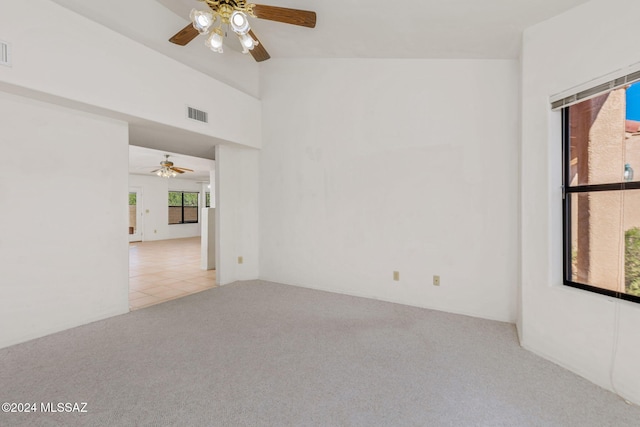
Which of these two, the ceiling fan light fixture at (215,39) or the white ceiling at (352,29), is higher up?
the white ceiling at (352,29)

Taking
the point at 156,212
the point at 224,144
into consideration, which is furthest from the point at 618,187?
the point at 156,212

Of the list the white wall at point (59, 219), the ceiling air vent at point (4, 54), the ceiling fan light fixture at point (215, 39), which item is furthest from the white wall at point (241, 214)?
the ceiling air vent at point (4, 54)

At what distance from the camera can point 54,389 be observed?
1.82m

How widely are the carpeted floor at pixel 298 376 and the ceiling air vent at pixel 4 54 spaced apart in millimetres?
2216

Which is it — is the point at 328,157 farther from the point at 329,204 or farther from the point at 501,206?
the point at 501,206

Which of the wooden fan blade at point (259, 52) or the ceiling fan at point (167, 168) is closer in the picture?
the wooden fan blade at point (259, 52)

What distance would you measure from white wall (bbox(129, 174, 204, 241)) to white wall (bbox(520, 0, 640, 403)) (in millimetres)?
10895

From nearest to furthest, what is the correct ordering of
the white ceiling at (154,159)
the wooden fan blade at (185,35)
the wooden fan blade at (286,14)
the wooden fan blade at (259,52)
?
the wooden fan blade at (286,14) < the wooden fan blade at (185,35) < the wooden fan blade at (259,52) < the white ceiling at (154,159)

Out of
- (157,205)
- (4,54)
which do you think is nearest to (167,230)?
(157,205)

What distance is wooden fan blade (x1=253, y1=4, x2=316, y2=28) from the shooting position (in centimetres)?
227

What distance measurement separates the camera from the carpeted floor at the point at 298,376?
1600 millimetres

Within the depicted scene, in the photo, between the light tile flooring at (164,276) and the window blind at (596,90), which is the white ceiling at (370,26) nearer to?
the window blind at (596,90)

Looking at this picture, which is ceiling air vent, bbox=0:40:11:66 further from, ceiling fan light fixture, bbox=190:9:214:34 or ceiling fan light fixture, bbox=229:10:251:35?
ceiling fan light fixture, bbox=229:10:251:35

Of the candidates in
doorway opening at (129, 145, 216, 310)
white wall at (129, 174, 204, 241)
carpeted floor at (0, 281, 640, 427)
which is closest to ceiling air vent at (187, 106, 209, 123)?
doorway opening at (129, 145, 216, 310)
